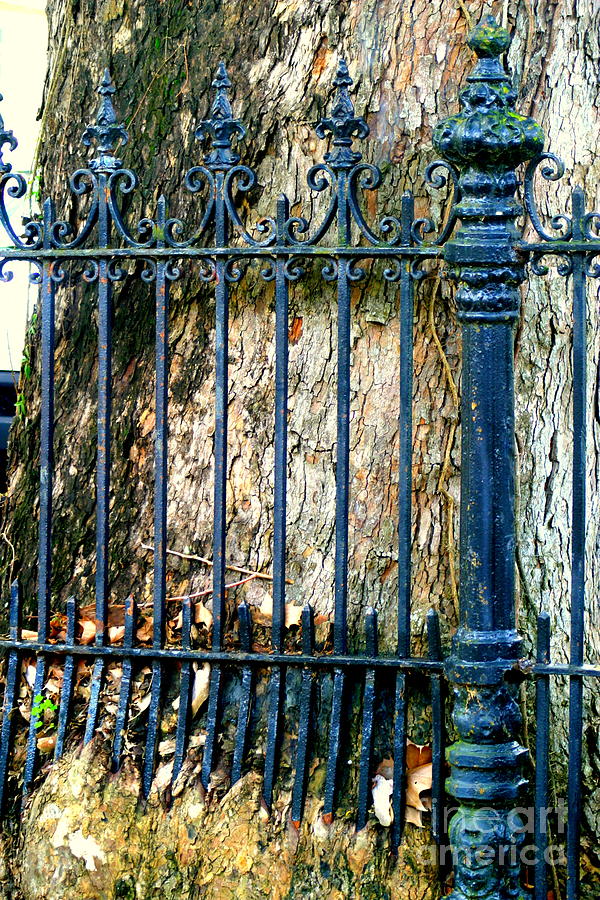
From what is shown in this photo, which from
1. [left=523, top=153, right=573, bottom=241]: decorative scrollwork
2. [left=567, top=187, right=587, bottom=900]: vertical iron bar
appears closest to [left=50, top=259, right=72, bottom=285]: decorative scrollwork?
[left=523, top=153, right=573, bottom=241]: decorative scrollwork

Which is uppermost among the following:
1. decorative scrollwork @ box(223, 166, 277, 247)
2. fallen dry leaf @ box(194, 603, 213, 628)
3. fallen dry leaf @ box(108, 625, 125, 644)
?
decorative scrollwork @ box(223, 166, 277, 247)

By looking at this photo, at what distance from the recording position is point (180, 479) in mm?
3625

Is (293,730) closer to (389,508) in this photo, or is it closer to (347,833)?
(347,833)

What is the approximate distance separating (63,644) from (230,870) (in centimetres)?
88

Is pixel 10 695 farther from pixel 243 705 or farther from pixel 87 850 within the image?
pixel 243 705

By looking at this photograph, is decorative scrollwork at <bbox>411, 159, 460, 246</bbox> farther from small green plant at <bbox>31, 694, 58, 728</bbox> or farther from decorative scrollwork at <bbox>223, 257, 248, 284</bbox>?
small green plant at <bbox>31, 694, 58, 728</bbox>

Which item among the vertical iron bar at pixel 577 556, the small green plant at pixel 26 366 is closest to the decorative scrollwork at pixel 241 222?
the vertical iron bar at pixel 577 556

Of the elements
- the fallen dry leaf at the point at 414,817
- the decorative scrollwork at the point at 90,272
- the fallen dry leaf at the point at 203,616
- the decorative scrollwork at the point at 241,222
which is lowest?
the fallen dry leaf at the point at 414,817

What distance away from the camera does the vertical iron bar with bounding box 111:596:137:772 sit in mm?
3412

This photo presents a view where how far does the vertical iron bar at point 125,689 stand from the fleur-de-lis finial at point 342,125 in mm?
1497

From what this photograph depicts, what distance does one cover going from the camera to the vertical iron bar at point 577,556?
3.08 m

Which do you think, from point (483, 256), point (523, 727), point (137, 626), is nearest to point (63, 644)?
point (137, 626)

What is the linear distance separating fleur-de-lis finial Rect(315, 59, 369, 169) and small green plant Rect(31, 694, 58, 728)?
195 cm

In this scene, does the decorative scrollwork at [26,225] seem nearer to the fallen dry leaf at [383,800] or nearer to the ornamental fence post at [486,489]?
the ornamental fence post at [486,489]
